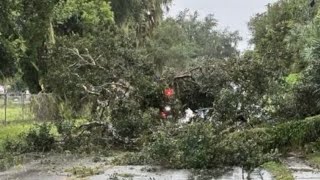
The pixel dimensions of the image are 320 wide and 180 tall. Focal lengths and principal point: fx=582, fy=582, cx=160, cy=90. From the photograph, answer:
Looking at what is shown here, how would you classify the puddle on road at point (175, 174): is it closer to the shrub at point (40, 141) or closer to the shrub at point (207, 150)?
the shrub at point (207, 150)

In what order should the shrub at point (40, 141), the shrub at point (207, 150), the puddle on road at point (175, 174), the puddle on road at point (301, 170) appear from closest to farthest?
the puddle on road at point (301, 170)
the puddle on road at point (175, 174)
the shrub at point (207, 150)
the shrub at point (40, 141)

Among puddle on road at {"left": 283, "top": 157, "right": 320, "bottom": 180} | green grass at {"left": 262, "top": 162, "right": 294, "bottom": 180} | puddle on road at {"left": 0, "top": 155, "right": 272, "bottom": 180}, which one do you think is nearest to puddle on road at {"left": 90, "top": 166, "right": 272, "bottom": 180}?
puddle on road at {"left": 0, "top": 155, "right": 272, "bottom": 180}

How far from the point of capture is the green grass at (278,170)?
9000 mm

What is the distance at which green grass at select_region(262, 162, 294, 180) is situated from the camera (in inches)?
354

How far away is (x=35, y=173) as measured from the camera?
10.4 meters

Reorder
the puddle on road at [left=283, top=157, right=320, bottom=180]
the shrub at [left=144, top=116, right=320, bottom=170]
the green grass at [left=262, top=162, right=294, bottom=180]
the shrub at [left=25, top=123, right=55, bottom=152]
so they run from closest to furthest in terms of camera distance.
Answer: the green grass at [left=262, top=162, right=294, bottom=180] < the puddle on road at [left=283, top=157, right=320, bottom=180] < the shrub at [left=144, top=116, right=320, bottom=170] < the shrub at [left=25, top=123, right=55, bottom=152]

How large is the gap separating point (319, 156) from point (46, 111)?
48.6 ft

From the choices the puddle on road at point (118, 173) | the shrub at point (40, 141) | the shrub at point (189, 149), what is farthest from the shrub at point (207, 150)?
the shrub at point (40, 141)

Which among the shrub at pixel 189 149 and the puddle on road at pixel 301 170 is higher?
the shrub at pixel 189 149

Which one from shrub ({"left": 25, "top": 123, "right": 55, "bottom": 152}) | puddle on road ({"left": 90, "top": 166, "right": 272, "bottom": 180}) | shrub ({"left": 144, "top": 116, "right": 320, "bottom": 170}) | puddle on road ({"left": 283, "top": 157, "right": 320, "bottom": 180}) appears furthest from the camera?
shrub ({"left": 25, "top": 123, "right": 55, "bottom": 152})

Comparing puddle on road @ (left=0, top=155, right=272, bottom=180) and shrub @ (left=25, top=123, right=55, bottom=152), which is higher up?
shrub @ (left=25, top=123, right=55, bottom=152)

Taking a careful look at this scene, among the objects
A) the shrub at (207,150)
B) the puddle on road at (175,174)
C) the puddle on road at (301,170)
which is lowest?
the puddle on road at (301,170)

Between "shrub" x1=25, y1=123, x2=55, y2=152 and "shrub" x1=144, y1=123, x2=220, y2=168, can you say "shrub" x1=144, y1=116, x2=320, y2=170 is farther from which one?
"shrub" x1=25, y1=123, x2=55, y2=152

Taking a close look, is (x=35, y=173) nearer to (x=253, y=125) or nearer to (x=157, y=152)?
(x=157, y=152)
